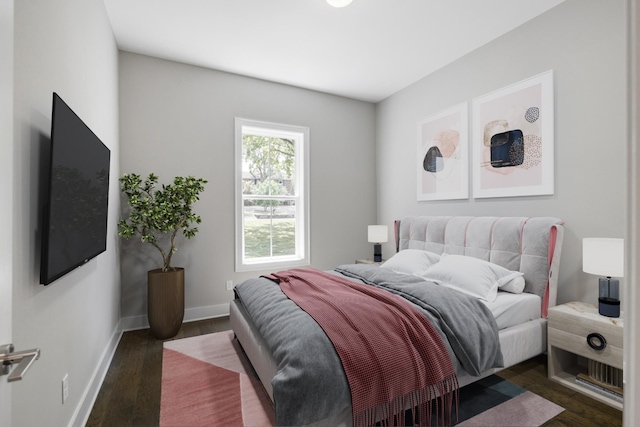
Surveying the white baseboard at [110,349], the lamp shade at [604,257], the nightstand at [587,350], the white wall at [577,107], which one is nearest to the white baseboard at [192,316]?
the white baseboard at [110,349]

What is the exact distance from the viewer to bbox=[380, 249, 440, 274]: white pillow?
9.76 feet

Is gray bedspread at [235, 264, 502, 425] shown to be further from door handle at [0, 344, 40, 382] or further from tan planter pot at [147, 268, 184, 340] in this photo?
door handle at [0, 344, 40, 382]

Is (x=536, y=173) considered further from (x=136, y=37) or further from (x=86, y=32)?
(x=136, y=37)

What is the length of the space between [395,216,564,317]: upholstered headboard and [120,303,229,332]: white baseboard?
8.22 feet

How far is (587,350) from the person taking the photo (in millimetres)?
1984

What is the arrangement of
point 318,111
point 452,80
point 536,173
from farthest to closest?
point 318,111 < point 452,80 < point 536,173

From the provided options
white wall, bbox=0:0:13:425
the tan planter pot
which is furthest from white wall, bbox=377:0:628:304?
the tan planter pot

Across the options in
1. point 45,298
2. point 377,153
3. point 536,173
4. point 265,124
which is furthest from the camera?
point 377,153

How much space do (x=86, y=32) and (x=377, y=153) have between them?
12.0ft

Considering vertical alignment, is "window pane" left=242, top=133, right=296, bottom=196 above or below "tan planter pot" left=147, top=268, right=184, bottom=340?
A: above

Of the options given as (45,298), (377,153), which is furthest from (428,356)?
(377,153)

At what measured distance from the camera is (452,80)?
3432 mm

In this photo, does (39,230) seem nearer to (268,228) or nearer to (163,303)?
(163,303)

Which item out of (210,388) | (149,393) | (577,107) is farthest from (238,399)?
(577,107)
